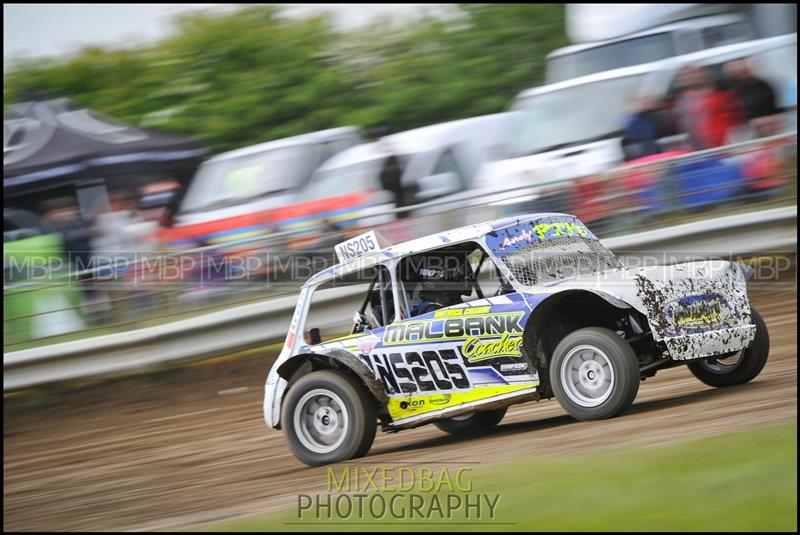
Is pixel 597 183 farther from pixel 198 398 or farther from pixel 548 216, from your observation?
pixel 198 398

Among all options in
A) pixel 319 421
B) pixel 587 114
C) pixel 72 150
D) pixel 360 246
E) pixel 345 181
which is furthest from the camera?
pixel 72 150

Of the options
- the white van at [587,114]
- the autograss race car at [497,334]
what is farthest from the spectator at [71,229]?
the autograss race car at [497,334]

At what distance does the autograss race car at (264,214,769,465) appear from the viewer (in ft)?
22.6

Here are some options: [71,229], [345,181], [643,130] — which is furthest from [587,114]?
[71,229]

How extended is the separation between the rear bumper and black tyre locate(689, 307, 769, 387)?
20 centimetres

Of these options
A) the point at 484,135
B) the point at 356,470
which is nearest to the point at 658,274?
the point at 356,470

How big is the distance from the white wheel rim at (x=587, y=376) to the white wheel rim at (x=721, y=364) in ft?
4.33

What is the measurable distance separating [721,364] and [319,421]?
3.02m

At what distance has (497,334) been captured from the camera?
23.6ft

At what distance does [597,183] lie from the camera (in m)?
11.8

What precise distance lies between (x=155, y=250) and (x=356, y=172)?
9.09 feet

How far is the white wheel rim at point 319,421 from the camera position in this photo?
26.0ft

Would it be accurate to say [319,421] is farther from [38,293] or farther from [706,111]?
[706,111]

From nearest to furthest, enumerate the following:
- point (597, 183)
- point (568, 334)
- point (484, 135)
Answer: point (568, 334) → point (597, 183) → point (484, 135)
